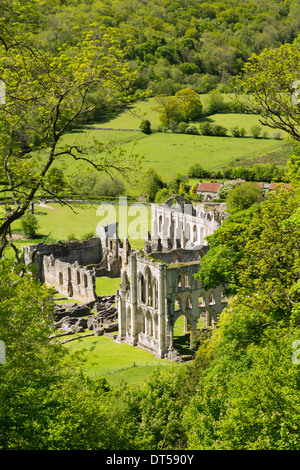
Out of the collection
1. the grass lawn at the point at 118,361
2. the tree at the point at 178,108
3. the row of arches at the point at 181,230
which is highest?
the tree at the point at 178,108

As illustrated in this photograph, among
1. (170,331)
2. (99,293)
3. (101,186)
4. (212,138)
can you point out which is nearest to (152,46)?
(212,138)

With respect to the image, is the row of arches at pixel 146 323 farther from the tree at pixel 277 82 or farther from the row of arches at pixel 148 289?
the tree at pixel 277 82

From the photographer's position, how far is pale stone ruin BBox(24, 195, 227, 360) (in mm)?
51031

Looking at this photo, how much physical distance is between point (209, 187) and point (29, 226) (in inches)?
1476

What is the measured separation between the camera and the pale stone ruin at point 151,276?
167ft

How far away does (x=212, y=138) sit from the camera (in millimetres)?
140625

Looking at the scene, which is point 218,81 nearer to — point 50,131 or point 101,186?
point 101,186

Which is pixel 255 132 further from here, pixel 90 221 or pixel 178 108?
pixel 90 221

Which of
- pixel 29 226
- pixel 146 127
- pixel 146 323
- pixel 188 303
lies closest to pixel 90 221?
pixel 29 226

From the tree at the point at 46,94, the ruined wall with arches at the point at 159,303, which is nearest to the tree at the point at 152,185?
the ruined wall with arches at the point at 159,303

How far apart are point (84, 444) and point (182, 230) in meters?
64.1

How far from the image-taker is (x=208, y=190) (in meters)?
112

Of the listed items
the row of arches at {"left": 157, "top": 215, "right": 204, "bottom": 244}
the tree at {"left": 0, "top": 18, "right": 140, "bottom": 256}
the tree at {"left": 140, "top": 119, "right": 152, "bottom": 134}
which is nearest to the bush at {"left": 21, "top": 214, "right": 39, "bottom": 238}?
the row of arches at {"left": 157, "top": 215, "right": 204, "bottom": 244}

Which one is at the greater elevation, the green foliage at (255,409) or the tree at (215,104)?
the tree at (215,104)
